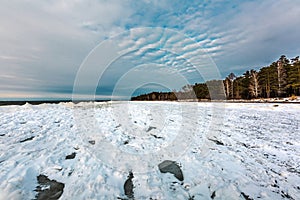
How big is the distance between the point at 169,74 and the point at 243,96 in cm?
4622

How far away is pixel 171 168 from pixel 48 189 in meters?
2.58

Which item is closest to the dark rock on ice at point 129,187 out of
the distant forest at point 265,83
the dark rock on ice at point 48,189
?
the dark rock on ice at point 48,189

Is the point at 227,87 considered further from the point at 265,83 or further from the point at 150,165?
the point at 150,165

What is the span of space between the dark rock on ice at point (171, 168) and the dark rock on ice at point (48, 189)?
2105 mm

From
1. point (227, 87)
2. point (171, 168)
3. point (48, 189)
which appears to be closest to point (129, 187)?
point (171, 168)

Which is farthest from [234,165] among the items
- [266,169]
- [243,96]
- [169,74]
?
[243,96]

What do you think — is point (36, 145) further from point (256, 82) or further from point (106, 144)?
point (256, 82)

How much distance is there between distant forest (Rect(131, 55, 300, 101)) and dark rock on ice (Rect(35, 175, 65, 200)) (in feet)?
92.5

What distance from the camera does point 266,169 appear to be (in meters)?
3.55

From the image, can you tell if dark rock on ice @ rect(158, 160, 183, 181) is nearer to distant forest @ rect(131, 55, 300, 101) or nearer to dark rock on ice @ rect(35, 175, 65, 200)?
dark rock on ice @ rect(35, 175, 65, 200)

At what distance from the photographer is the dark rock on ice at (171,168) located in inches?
133

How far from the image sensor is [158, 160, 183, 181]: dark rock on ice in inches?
133

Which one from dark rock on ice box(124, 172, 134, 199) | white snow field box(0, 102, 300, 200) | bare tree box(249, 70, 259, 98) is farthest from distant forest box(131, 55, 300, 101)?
dark rock on ice box(124, 172, 134, 199)

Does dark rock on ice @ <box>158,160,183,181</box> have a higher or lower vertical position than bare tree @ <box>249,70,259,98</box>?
lower
